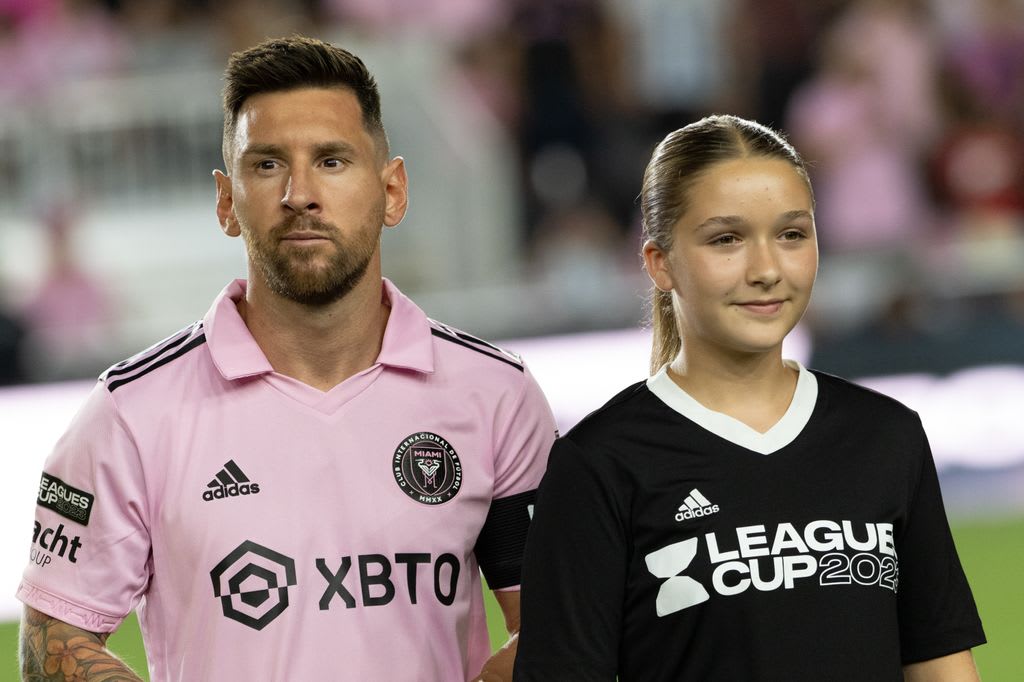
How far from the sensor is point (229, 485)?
292cm

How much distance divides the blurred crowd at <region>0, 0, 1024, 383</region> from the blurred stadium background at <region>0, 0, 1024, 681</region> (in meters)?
0.02

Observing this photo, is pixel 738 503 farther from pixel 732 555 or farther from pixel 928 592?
pixel 928 592

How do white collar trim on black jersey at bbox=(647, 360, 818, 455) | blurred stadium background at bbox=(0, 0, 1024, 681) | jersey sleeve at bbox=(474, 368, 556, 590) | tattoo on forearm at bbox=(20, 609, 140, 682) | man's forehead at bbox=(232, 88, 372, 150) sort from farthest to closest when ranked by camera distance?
blurred stadium background at bbox=(0, 0, 1024, 681) < jersey sleeve at bbox=(474, 368, 556, 590) < man's forehead at bbox=(232, 88, 372, 150) < tattoo on forearm at bbox=(20, 609, 140, 682) < white collar trim on black jersey at bbox=(647, 360, 818, 455)

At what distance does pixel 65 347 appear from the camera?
8297mm

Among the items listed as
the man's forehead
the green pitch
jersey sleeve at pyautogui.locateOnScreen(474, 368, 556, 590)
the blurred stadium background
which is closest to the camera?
the man's forehead

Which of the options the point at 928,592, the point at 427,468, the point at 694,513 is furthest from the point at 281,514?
the point at 928,592

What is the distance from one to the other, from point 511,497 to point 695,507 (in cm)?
53

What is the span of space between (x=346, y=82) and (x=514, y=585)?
987 mm

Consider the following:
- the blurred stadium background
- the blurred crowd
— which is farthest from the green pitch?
the blurred crowd

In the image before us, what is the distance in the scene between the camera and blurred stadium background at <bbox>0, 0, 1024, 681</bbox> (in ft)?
27.8

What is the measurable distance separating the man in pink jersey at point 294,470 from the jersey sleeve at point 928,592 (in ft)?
2.30

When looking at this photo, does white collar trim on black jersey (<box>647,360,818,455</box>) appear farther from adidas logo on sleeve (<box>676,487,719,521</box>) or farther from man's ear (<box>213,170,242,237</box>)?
man's ear (<box>213,170,242,237</box>)

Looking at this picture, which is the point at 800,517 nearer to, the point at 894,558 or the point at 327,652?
the point at 894,558

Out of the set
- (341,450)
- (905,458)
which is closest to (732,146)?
(905,458)
